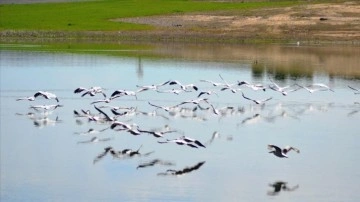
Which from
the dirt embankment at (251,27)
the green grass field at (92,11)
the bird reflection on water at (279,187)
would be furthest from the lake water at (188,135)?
the green grass field at (92,11)

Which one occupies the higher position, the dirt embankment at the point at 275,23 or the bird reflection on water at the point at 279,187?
→ the bird reflection on water at the point at 279,187

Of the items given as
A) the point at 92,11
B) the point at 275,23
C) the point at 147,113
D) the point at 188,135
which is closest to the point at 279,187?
the point at 188,135

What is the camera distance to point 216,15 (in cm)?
4734

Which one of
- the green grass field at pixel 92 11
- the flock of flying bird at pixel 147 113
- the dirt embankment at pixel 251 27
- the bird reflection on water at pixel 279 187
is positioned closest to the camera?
the bird reflection on water at pixel 279 187

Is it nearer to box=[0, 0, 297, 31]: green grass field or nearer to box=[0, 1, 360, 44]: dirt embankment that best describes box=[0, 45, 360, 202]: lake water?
box=[0, 1, 360, 44]: dirt embankment

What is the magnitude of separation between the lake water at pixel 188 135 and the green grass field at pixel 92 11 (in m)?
19.2

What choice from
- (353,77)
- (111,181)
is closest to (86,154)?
(111,181)

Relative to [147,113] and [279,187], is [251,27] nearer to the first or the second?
[147,113]

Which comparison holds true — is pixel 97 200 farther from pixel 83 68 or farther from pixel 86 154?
pixel 83 68

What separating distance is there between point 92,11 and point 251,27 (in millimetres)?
10413

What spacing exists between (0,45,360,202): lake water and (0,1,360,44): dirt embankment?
51.0ft

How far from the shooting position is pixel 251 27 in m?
44.1

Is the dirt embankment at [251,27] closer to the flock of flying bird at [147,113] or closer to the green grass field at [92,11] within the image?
the green grass field at [92,11]

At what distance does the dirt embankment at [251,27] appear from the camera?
42406 millimetres
